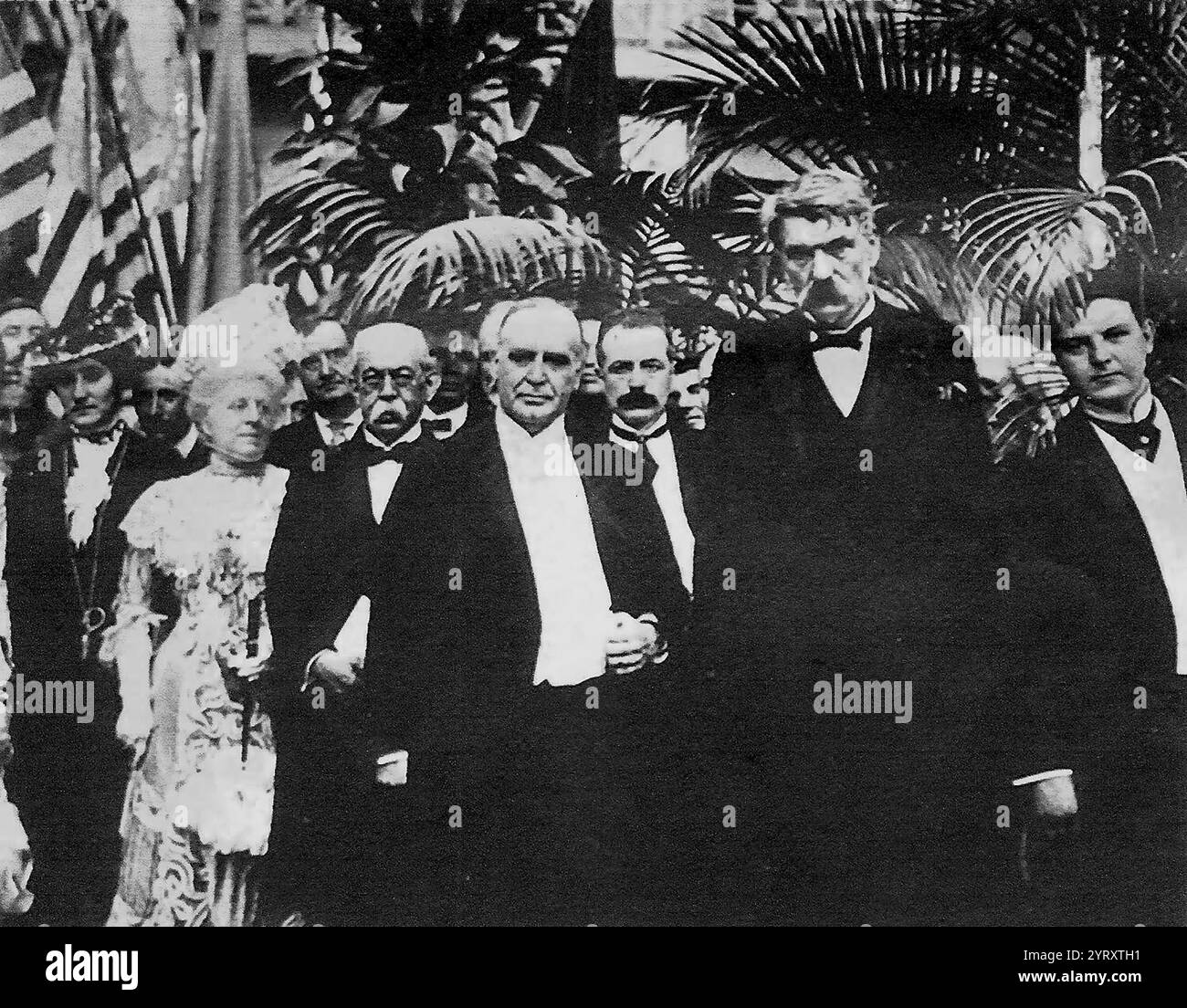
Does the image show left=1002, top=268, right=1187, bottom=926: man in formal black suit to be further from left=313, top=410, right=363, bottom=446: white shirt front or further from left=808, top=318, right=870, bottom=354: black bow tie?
left=313, top=410, right=363, bottom=446: white shirt front

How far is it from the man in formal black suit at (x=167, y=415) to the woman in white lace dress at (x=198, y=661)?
1.6 inches

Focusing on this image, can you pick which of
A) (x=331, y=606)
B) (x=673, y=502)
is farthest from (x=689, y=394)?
(x=331, y=606)

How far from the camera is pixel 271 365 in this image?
5.02 m

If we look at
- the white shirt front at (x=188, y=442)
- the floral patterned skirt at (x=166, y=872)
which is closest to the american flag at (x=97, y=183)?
the white shirt front at (x=188, y=442)

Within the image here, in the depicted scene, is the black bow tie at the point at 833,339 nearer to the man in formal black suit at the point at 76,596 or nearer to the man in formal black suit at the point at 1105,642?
the man in formal black suit at the point at 1105,642

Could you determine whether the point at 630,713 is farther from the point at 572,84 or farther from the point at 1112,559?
the point at 572,84

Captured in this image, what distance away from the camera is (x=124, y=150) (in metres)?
5.02

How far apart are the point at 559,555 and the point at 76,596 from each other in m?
1.61

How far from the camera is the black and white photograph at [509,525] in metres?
A: 5.00

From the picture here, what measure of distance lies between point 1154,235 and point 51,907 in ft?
14.1

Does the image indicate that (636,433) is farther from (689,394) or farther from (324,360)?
(324,360)

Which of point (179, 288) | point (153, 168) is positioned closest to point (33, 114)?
point (153, 168)

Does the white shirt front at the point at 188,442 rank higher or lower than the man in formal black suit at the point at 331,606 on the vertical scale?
higher
